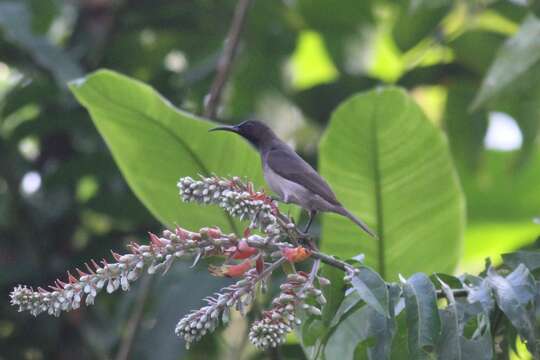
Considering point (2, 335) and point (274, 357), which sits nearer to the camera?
point (274, 357)

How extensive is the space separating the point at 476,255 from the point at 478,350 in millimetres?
2182

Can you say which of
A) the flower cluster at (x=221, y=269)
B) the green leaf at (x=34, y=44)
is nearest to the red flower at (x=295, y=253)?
the flower cluster at (x=221, y=269)

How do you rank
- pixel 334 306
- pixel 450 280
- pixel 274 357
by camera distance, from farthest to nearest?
pixel 274 357 → pixel 450 280 → pixel 334 306

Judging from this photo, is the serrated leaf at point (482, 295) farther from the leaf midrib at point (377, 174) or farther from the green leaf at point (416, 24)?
the green leaf at point (416, 24)

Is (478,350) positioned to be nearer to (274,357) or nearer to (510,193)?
(274,357)

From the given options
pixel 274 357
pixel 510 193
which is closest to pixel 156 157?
pixel 274 357

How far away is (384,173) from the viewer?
248 centimetres

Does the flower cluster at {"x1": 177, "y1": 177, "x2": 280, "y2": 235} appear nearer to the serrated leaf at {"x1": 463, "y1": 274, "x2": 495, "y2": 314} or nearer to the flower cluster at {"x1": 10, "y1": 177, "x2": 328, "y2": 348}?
the flower cluster at {"x1": 10, "y1": 177, "x2": 328, "y2": 348}

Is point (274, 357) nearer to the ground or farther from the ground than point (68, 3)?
nearer to the ground

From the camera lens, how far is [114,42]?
12.1 feet

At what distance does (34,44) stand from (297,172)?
1.38 meters

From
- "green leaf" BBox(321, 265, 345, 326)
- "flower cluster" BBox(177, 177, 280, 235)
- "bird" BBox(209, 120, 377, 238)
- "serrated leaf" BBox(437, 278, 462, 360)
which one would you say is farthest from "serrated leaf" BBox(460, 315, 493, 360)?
"bird" BBox(209, 120, 377, 238)

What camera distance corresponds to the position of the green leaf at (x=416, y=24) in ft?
11.1

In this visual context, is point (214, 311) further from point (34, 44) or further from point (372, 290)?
point (34, 44)
